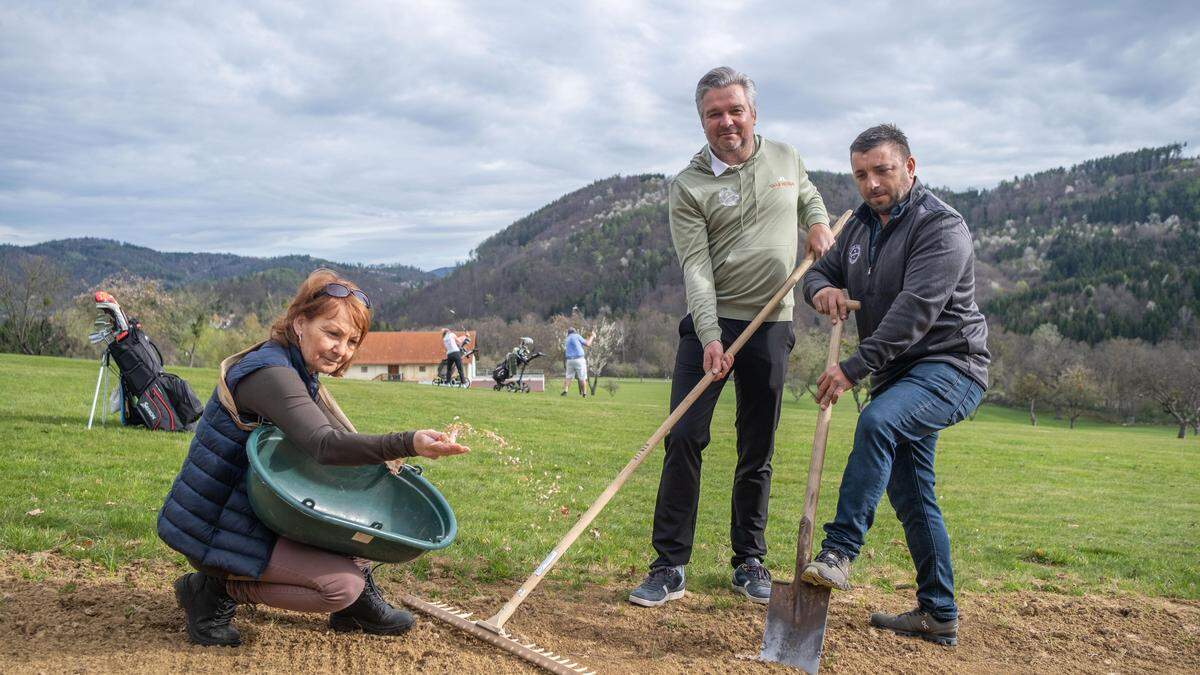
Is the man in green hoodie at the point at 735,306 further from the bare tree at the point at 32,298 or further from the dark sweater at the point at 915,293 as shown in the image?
the bare tree at the point at 32,298

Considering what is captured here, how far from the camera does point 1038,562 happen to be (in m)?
6.91

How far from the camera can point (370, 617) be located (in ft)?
12.9

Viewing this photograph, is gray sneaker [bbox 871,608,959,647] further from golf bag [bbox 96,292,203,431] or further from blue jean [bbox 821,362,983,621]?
golf bag [bbox 96,292,203,431]

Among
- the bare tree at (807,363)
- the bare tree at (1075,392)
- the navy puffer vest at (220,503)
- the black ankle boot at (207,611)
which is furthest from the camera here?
the bare tree at (1075,392)

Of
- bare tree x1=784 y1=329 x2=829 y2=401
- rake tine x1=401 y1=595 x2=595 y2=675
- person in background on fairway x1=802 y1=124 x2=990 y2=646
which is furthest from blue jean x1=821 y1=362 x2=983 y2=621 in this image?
bare tree x1=784 y1=329 x2=829 y2=401

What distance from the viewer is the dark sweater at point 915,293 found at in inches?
157

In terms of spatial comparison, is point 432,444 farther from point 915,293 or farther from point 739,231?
point 739,231

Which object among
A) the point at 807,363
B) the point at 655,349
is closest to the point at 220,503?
the point at 807,363

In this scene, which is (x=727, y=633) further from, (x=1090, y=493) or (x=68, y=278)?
(x=68, y=278)

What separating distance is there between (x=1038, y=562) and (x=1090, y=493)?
677 centimetres

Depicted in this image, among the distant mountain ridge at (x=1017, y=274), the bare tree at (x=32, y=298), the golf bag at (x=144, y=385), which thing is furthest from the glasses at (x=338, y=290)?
the distant mountain ridge at (x=1017, y=274)

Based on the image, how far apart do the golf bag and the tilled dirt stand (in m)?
6.10

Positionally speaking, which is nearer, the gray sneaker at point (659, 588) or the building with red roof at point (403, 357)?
the gray sneaker at point (659, 588)

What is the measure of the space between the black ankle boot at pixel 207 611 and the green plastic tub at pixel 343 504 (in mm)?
484
